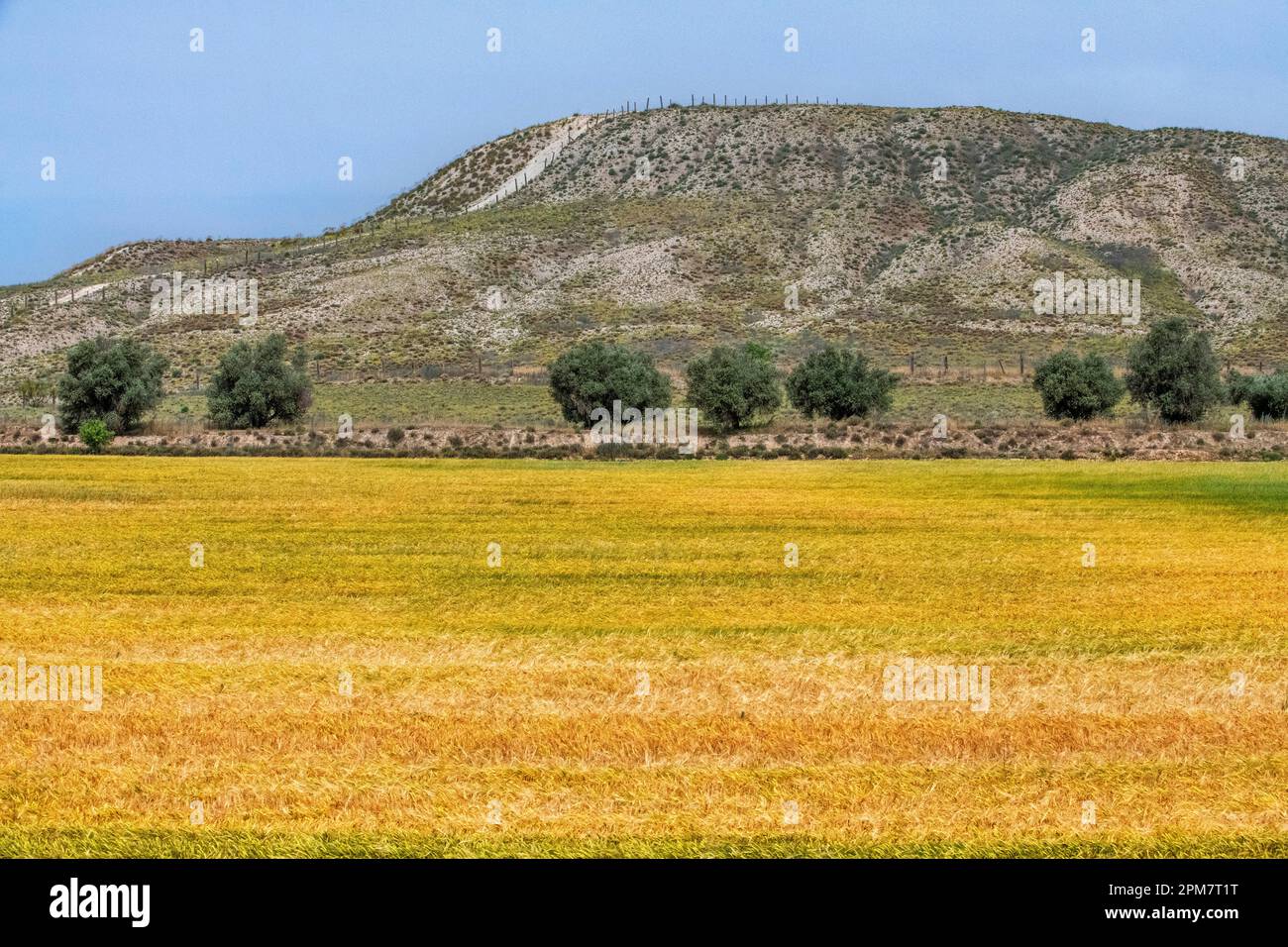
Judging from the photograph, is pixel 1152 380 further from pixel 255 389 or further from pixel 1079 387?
pixel 255 389

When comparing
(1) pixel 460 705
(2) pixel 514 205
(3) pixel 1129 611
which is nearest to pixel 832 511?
(3) pixel 1129 611

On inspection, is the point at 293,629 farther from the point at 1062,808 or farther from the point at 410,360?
the point at 410,360

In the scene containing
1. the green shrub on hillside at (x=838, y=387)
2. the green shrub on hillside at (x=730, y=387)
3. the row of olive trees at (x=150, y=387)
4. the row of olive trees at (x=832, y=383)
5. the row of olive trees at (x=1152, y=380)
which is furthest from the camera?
the green shrub on hillside at (x=838, y=387)

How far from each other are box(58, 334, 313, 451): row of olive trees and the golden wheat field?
4336 cm

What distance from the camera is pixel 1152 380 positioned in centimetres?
8156

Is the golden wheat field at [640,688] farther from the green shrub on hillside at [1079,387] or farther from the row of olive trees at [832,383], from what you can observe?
the green shrub on hillside at [1079,387]

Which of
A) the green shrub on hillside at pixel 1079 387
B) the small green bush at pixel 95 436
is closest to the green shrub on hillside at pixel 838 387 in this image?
the green shrub on hillside at pixel 1079 387

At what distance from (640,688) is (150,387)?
6924 centimetres

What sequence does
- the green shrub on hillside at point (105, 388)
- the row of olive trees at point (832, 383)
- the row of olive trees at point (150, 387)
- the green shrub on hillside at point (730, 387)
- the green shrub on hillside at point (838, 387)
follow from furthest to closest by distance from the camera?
the green shrub on hillside at point (838, 387)
the row of olive trees at point (832, 383)
the row of olive trees at point (150, 387)
the green shrub on hillside at point (105, 388)
the green shrub on hillside at point (730, 387)

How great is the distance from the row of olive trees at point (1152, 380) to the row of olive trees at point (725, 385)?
360 inches

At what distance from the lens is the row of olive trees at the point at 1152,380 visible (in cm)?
8025

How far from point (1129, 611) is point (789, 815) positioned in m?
12.8
